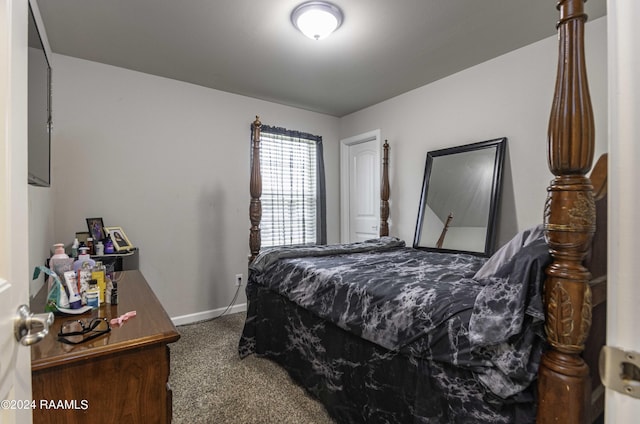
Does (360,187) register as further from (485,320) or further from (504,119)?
(485,320)

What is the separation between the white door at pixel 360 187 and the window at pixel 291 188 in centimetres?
40

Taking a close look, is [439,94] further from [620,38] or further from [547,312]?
[620,38]

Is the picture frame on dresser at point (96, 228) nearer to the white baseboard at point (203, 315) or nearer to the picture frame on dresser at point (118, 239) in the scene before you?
the picture frame on dresser at point (118, 239)

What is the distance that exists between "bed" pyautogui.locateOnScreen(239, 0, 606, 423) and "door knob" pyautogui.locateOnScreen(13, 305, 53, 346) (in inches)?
47.1

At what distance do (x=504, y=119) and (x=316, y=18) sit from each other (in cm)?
181

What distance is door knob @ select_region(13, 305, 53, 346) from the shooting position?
2.01 ft

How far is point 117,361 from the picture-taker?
0.97 meters

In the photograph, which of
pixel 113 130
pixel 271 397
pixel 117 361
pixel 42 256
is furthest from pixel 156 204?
pixel 117 361

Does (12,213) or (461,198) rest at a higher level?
(461,198)

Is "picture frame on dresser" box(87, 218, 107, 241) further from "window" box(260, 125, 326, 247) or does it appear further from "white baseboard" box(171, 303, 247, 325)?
"window" box(260, 125, 326, 247)

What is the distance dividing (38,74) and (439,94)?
10.3 feet

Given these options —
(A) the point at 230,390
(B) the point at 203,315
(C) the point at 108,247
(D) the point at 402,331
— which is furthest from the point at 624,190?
(B) the point at 203,315

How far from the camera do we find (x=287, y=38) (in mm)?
2377

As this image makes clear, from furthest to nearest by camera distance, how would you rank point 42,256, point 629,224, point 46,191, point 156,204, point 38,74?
point 156,204 < point 46,191 < point 42,256 < point 38,74 < point 629,224
